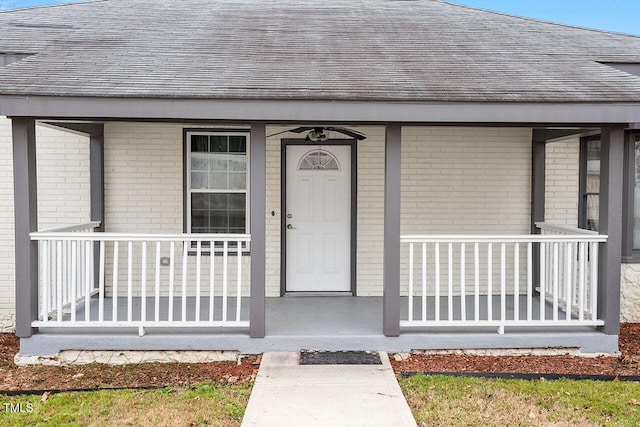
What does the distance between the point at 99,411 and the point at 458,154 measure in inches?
211

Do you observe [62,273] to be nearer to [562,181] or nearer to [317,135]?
[317,135]

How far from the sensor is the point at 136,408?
4.33 m

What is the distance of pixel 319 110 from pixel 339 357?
2.38 m

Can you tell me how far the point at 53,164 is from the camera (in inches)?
282

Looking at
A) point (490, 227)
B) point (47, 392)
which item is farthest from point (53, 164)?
point (490, 227)

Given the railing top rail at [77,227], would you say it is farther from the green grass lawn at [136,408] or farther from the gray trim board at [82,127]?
the green grass lawn at [136,408]

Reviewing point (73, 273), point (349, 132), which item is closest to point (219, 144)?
point (349, 132)

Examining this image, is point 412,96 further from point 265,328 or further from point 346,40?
point 265,328

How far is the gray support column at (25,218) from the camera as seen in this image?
17.4 feet

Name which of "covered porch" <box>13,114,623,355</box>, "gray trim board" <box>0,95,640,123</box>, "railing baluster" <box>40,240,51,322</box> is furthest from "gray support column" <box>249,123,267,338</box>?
"railing baluster" <box>40,240,51,322</box>

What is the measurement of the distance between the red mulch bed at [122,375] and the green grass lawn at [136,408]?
0.27m

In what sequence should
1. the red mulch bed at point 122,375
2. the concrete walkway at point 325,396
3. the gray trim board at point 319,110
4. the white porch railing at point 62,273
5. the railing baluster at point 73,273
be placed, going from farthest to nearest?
the railing baluster at point 73,273, the white porch railing at point 62,273, the gray trim board at point 319,110, the red mulch bed at point 122,375, the concrete walkway at point 325,396

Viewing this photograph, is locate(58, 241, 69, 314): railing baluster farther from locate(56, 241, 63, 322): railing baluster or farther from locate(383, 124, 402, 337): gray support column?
locate(383, 124, 402, 337): gray support column

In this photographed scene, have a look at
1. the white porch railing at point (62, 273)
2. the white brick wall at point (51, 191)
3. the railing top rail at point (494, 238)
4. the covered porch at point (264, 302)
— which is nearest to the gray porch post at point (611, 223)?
the covered porch at point (264, 302)
